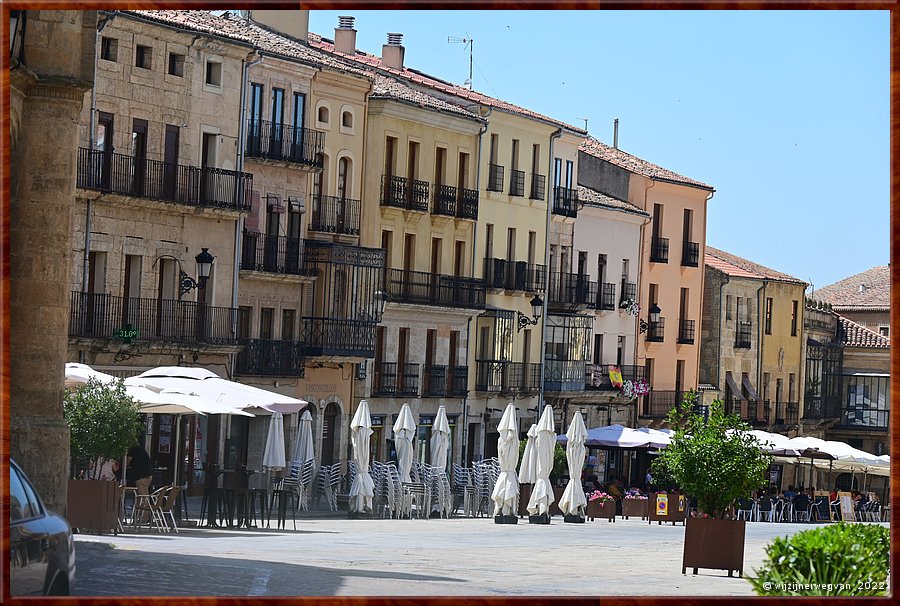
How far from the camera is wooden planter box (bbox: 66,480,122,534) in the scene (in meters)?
20.1

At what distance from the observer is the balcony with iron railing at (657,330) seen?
58.1 m

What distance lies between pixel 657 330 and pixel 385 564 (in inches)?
1680

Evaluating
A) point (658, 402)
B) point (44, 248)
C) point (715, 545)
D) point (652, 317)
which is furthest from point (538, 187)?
point (44, 248)

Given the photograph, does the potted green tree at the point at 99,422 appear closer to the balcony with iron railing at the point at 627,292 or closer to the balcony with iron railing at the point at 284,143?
the balcony with iron railing at the point at 284,143

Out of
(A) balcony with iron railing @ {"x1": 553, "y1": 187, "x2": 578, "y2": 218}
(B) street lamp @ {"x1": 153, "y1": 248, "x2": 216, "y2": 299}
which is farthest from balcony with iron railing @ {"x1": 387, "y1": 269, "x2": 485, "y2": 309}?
(A) balcony with iron railing @ {"x1": 553, "y1": 187, "x2": 578, "y2": 218}

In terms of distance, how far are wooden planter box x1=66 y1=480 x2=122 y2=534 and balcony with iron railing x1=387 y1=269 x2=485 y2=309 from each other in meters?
20.8

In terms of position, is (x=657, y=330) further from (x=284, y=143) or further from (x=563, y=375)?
(x=284, y=143)

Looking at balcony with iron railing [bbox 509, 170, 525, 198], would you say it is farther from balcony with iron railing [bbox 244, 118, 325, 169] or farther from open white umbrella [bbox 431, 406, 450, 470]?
open white umbrella [bbox 431, 406, 450, 470]

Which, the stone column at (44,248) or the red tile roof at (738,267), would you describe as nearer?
the stone column at (44,248)

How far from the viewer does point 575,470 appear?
33438 mm

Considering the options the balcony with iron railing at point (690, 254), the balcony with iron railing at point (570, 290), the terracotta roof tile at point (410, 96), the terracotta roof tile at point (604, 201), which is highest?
the terracotta roof tile at point (410, 96)

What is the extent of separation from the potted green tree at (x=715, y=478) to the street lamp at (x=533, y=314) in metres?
28.0

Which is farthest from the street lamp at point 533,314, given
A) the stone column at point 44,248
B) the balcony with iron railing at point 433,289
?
the stone column at point 44,248

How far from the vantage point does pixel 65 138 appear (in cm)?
1786
